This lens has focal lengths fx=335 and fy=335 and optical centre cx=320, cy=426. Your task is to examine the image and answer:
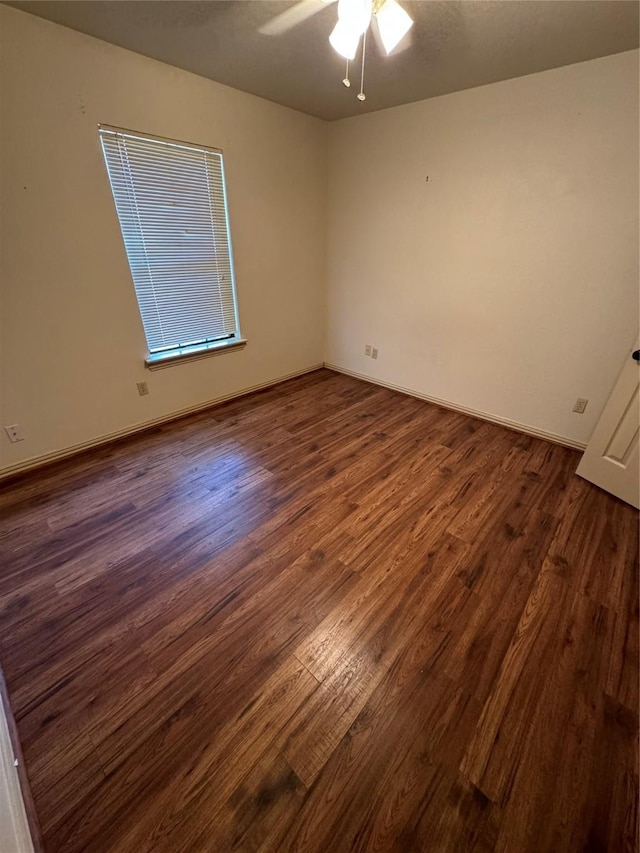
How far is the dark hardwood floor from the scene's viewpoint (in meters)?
0.91

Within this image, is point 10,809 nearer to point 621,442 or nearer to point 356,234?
point 621,442

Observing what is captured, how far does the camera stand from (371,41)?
173 centimetres

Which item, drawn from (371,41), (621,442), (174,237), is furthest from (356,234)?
(621,442)

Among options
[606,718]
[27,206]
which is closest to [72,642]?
[606,718]

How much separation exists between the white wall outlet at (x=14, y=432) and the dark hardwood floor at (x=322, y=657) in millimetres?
270

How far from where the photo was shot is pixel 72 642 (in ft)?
4.23

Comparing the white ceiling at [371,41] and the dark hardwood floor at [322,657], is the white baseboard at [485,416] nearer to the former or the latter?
the dark hardwood floor at [322,657]

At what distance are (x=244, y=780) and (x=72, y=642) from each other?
2.71 feet

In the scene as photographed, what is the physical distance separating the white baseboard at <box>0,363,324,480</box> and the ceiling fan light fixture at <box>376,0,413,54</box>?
251 centimetres

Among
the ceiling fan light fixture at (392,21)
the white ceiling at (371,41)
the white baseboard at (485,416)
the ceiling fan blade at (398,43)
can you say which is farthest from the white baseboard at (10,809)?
the white baseboard at (485,416)

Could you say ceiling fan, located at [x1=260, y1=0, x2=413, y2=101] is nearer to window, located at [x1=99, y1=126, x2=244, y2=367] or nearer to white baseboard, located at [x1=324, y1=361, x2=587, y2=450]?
window, located at [x1=99, y1=126, x2=244, y2=367]

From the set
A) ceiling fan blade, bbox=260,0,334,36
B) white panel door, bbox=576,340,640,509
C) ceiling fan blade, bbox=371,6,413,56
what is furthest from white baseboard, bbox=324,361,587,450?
ceiling fan blade, bbox=260,0,334,36

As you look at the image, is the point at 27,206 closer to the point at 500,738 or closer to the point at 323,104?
the point at 323,104

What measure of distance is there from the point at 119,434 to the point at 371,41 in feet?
9.40
